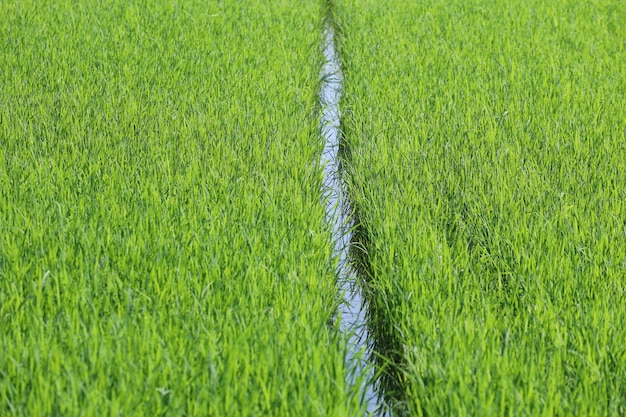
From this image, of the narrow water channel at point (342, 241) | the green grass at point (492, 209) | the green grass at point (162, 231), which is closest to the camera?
the green grass at point (162, 231)

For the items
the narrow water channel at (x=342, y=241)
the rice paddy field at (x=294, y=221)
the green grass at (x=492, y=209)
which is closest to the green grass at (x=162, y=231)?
the rice paddy field at (x=294, y=221)

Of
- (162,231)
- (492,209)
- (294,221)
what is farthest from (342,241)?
(162,231)

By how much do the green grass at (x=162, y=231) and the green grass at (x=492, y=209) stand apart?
0.74 ft

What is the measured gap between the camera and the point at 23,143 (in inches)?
130

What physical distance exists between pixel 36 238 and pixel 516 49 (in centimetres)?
331

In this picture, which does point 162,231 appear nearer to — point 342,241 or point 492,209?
point 342,241

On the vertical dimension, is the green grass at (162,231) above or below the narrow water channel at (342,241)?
above

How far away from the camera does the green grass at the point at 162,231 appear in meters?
1.88

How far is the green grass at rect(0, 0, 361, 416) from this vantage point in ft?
6.15

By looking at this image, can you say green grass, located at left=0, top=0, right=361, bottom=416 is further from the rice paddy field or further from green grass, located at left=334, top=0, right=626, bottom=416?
green grass, located at left=334, top=0, right=626, bottom=416

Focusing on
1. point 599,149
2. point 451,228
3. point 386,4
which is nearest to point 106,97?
point 451,228

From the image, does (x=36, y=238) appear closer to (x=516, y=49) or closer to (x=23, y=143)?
(x=23, y=143)

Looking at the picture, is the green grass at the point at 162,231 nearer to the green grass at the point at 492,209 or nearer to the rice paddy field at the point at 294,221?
the rice paddy field at the point at 294,221

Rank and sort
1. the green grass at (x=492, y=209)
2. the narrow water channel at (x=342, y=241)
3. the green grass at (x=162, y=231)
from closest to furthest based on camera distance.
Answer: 1. the green grass at (x=162, y=231)
2. the green grass at (x=492, y=209)
3. the narrow water channel at (x=342, y=241)
